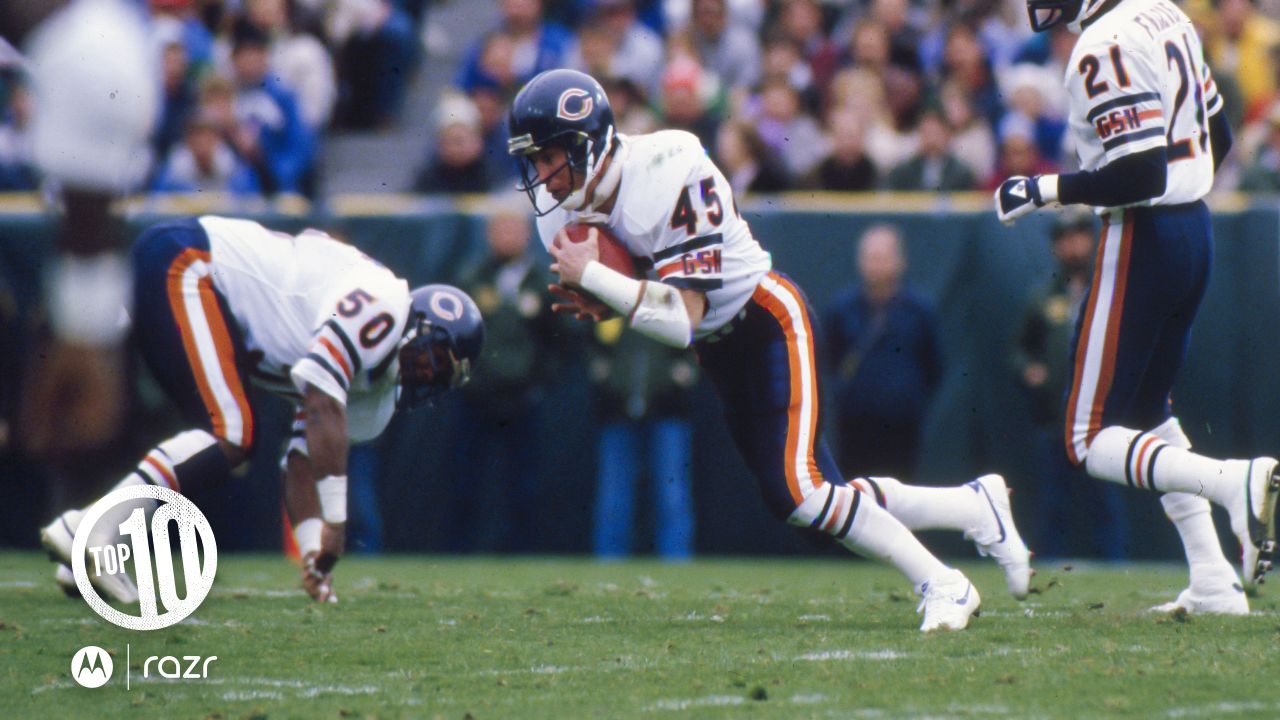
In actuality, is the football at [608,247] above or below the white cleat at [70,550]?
above

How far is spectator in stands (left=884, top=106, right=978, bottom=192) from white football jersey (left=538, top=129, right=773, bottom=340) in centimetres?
464

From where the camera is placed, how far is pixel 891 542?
5.21m

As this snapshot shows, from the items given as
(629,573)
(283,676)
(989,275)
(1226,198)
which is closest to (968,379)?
(989,275)

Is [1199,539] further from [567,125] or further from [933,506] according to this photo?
[567,125]

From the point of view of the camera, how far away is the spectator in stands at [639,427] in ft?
30.3

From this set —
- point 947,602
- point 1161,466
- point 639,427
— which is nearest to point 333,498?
point 947,602

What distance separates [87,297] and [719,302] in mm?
3257

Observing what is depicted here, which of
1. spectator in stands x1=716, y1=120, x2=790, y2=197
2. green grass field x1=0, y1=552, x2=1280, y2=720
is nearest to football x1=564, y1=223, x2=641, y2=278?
green grass field x1=0, y1=552, x2=1280, y2=720

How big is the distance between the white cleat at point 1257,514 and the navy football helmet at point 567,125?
208cm

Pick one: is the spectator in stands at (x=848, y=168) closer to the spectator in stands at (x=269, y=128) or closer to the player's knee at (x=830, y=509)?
the spectator in stands at (x=269, y=128)

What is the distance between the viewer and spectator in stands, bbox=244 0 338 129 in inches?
435

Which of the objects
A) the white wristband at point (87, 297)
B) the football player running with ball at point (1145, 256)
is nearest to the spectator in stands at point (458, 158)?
the football player running with ball at point (1145, 256)

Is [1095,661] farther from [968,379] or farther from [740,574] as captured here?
[968,379]

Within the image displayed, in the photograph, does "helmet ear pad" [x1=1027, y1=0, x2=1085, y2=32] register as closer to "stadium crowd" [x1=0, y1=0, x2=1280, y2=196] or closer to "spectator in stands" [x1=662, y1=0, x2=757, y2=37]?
"stadium crowd" [x1=0, y1=0, x2=1280, y2=196]
